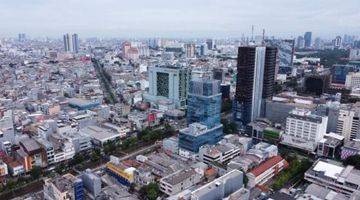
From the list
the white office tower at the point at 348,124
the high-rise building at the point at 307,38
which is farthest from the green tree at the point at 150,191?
the high-rise building at the point at 307,38

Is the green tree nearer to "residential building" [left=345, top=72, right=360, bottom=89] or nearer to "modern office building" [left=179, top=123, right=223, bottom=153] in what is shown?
"modern office building" [left=179, top=123, right=223, bottom=153]

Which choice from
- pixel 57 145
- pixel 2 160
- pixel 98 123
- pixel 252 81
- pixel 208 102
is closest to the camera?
pixel 2 160

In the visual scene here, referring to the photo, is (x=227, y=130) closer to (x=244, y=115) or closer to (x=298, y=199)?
(x=244, y=115)

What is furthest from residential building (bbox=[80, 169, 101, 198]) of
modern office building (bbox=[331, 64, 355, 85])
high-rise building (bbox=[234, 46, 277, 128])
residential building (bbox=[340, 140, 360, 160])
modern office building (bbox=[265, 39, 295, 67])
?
modern office building (bbox=[265, 39, 295, 67])

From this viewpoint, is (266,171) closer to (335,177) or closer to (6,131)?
(335,177)

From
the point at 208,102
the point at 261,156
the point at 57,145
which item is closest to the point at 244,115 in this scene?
the point at 208,102

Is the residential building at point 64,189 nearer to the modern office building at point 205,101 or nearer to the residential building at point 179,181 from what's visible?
the residential building at point 179,181

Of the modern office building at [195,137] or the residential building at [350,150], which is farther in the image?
the modern office building at [195,137]
